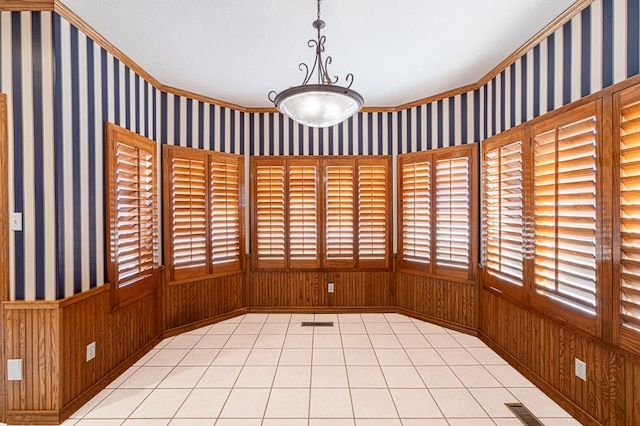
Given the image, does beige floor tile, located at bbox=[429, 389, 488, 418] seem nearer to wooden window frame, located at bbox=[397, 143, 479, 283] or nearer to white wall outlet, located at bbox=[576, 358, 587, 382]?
white wall outlet, located at bbox=[576, 358, 587, 382]

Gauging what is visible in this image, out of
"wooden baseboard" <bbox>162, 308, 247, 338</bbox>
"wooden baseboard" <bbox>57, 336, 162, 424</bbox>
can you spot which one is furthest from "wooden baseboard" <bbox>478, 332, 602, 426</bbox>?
"wooden baseboard" <bbox>57, 336, 162, 424</bbox>

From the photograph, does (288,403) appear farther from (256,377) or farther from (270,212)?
(270,212)

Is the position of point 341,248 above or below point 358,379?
above

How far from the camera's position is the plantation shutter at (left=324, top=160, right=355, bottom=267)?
14.7ft

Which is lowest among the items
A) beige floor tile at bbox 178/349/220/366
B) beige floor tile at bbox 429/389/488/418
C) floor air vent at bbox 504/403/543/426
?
floor air vent at bbox 504/403/543/426

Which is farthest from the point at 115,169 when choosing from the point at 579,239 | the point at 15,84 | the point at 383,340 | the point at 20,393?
the point at 579,239

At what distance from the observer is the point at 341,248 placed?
4520 millimetres

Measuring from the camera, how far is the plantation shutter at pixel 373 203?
4492 millimetres

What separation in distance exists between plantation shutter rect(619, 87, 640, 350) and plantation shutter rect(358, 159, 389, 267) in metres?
2.69

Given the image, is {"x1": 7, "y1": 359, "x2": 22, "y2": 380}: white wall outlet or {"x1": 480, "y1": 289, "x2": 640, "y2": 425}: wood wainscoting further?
{"x1": 7, "y1": 359, "x2": 22, "y2": 380}: white wall outlet

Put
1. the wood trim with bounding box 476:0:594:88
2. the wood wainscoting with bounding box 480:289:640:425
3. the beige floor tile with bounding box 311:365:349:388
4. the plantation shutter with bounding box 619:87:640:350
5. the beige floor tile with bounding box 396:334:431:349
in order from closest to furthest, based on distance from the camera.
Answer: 1. the plantation shutter with bounding box 619:87:640:350
2. the wood wainscoting with bounding box 480:289:640:425
3. the wood trim with bounding box 476:0:594:88
4. the beige floor tile with bounding box 311:365:349:388
5. the beige floor tile with bounding box 396:334:431:349

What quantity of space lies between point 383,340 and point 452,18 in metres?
3.12

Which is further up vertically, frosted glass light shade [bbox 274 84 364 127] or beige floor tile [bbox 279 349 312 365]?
frosted glass light shade [bbox 274 84 364 127]

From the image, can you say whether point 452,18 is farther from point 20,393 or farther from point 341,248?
point 20,393
